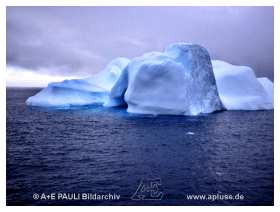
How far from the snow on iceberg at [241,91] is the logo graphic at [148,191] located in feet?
85.2

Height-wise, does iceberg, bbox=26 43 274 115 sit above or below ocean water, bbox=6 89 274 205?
above

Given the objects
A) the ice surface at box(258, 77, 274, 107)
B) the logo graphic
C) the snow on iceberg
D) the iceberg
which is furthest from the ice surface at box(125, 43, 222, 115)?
the logo graphic

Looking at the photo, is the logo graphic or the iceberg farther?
the iceberg

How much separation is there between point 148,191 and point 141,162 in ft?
9.52

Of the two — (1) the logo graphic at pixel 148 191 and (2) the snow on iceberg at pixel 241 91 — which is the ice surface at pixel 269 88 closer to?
(2) the snow on iceberg at pixel 241 91

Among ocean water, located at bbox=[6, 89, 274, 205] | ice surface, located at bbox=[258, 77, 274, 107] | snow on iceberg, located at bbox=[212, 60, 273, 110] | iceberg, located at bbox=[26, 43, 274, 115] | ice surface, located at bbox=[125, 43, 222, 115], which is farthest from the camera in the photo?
ice surface, located at bbox=[258, 77, 274, 107]

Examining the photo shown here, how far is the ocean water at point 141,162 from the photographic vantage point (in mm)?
11359

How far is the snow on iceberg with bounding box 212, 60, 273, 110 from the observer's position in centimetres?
3681

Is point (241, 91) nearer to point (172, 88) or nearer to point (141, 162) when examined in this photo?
point (172, 88)

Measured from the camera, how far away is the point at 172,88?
29438 millimetres

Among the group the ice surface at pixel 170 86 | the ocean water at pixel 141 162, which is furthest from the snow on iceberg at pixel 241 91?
the ocean water at pixel 141 162

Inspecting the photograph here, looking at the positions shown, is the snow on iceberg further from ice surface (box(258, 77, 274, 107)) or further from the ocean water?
the ocean water
